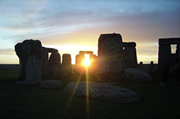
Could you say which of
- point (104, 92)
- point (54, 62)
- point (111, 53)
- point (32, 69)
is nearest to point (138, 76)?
point (111, 53)

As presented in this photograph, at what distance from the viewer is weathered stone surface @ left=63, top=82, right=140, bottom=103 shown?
15.3 feet

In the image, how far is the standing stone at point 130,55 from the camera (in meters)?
14.1

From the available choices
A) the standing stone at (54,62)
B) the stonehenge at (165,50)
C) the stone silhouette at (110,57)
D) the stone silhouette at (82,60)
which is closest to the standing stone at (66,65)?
the standing stone at (54,62)

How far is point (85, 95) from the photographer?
529 cm

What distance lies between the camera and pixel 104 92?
507 centimetres

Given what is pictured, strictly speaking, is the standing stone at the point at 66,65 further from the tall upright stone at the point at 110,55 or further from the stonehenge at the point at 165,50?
the stonehenge at the point at 165,50

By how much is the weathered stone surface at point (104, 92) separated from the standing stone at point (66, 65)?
25.5 ft

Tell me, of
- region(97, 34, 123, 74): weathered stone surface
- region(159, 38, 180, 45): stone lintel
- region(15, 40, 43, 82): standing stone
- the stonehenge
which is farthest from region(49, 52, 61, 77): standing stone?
region(159, 38, 180, 45): stone lintel

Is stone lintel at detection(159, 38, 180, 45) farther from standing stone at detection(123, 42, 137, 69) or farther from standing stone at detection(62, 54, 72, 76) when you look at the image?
standing stone at detection(62, 54, 72, 76)

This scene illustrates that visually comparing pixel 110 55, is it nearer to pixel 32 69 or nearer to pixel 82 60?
pixel 32 69

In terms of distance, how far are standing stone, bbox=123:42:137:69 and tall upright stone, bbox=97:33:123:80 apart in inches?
171

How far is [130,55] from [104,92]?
11.0 m

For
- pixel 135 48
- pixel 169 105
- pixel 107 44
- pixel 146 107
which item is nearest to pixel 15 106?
pixel 146 107

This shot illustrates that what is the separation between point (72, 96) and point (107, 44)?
15.5ft
